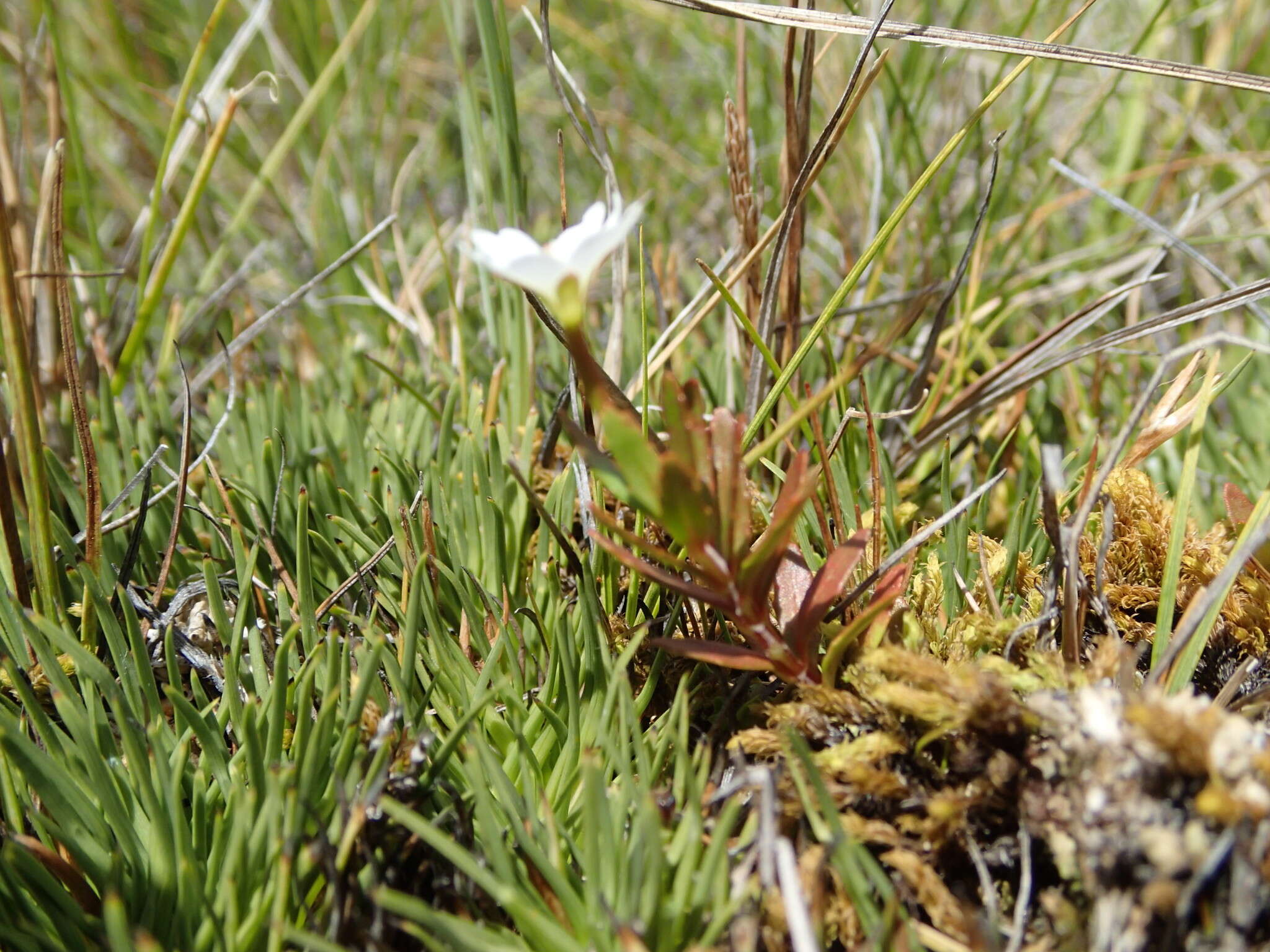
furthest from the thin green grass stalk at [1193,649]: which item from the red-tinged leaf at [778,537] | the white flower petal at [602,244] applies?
the white flower petal at [602,244]

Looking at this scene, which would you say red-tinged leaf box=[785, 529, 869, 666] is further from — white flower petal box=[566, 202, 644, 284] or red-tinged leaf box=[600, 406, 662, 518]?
white flower petal box=[566, 202, 644, 284]

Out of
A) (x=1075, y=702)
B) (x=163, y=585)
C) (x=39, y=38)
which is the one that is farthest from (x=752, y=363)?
(x=39, y=38)

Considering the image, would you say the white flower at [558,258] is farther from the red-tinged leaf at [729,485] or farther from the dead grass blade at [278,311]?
the dead grass blade at [278,311]

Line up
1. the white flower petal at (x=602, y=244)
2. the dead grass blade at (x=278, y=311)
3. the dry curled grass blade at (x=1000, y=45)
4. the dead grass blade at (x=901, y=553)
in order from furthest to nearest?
the dead grass blade at (x=278, y=311), the dry curled grass blade at (x=1000, y=45), the dead grass blade at (x=901, y=553), the white flower petal at (x=602, y=244)

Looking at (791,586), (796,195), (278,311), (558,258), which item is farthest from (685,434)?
(278,311)

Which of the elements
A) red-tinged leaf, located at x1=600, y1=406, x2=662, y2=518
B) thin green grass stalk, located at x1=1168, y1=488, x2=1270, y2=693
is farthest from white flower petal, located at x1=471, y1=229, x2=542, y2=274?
thin green grass stalk, located at x1=1168, y1=488, x2=1270, y2=693

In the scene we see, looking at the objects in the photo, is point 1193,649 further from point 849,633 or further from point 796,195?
point 796,195

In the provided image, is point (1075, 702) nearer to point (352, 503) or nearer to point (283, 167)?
point (352, 503)
